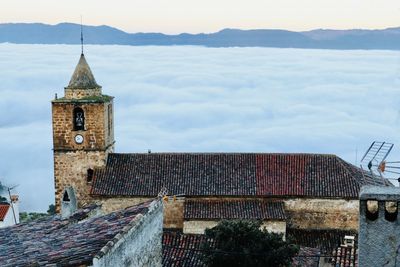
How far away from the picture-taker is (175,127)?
422 ft

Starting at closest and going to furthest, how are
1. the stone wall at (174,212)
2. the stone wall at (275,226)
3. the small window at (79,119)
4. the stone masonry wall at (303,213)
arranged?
1. the stone wall at (275,226)
2. the stone masonry wall at (303,213)
3. the stone wall at (174,212)
4. the small window at (79,119)

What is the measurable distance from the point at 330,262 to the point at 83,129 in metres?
12.1

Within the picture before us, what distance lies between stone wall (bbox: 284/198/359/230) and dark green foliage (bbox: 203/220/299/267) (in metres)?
4.89

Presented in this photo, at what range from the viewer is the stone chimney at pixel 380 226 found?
7.80 metres

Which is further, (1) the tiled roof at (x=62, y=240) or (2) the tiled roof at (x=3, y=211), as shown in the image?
(2) the tiled roof at (x=3, y=211)

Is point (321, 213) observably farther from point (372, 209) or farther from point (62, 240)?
point (372, 209)

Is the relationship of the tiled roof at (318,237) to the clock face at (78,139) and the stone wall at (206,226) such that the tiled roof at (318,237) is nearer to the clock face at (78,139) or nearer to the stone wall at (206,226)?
the stone wall at (206,226)

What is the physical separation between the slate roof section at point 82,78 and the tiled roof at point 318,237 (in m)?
10.6

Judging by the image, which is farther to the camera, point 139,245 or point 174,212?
point 174,212

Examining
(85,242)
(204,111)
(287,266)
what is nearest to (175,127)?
(204,111)

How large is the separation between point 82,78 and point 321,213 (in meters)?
11.8

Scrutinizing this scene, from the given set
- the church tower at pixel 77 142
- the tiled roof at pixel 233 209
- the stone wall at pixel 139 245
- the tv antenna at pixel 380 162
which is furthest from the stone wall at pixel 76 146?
the tv antenna at pixel 380 162

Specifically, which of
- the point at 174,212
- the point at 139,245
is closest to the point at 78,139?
the point at 174,212

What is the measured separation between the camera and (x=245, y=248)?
2078 centimetres
